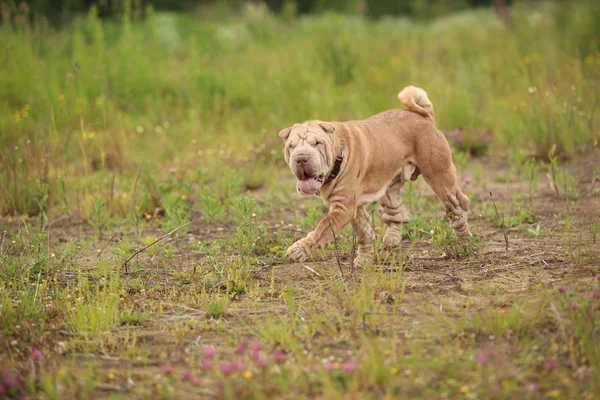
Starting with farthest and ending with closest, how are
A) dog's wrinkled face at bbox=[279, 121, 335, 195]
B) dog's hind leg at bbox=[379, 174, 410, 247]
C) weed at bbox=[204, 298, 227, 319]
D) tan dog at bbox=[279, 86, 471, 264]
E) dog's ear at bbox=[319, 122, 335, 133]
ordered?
dog's hind leg at bbox=[379, 174, 410, 247] → dog's ear at bbox=[319, 122, 335, 133] → tan dog at bbox=[279, 86, 471, 264] → dog's wrinkled face at bbox=[279, 121, 335, 195] → weed at bbox=[204, 298, 227, 319]

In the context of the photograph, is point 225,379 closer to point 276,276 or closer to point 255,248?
point 276,276

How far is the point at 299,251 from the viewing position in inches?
216

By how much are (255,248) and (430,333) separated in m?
2.35

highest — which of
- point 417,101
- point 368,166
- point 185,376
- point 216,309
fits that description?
point 417,101

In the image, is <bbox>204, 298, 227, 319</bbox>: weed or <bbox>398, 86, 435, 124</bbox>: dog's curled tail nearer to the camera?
<bbox>204, 298, 227, 319</bbox>: weed

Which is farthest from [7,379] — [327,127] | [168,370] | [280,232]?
[280,232]

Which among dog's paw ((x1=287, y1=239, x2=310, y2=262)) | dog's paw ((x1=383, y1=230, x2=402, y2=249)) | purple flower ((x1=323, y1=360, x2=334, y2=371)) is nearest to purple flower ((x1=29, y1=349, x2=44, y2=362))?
purple flower ((x1=323, y1=360, x2=334, y2=371))

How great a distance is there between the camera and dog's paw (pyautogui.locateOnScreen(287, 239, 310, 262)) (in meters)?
5.47

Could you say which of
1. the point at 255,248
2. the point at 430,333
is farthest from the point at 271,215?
the point at 430,333

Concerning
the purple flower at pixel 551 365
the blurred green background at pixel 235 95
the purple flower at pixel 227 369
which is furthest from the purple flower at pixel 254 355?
the blurred green background at pixel 235 95

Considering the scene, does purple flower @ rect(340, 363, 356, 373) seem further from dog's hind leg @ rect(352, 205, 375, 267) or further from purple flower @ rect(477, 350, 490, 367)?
dog's hind leg @ rect(352, 205, 375, 267)

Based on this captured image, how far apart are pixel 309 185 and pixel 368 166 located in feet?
2.74

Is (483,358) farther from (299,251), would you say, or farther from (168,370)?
(299,251)

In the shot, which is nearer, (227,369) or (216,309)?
(227,369)
